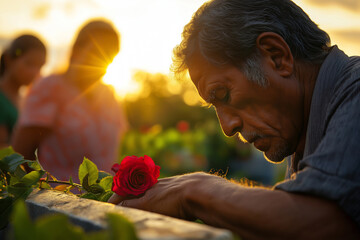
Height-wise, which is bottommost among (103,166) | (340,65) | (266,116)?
(103,166)

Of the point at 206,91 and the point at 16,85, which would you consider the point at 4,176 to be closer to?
the point at 206,91

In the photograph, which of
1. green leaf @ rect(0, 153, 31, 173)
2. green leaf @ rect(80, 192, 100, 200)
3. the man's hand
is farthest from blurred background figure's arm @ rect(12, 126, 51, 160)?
Answer: the man's hand

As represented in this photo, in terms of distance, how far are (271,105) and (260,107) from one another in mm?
59

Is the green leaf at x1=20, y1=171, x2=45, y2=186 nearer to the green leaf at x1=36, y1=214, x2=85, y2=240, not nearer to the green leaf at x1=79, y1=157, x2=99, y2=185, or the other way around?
the green leaf at x1=79, y1=157, x2=99, y2=185

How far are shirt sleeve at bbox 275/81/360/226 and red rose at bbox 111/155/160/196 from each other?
0.55m

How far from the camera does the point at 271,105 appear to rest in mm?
2035

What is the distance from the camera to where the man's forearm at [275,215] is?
1145mm

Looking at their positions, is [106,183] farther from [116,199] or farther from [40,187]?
[40,187]

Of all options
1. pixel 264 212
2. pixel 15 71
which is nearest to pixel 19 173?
pixel 264 212

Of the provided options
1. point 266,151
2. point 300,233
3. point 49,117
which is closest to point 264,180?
point 49,117

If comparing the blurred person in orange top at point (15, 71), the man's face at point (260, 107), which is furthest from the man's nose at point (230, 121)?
the blurred person in orange top at point (15, 71)

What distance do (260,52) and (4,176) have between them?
1.38 meters

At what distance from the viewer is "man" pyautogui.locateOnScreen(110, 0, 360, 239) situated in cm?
122

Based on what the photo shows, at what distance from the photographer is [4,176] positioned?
1.74 m
